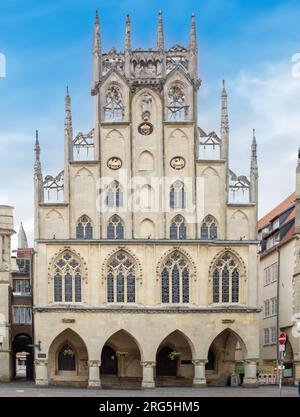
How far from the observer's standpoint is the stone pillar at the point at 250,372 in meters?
65.1

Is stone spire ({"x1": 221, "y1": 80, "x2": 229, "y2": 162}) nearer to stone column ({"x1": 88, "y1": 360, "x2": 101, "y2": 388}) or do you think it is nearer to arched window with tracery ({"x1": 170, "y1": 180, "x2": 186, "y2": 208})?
arched window with tracery ({"x1": 170, "y1": 180, "x2": 186, "y2": 208})

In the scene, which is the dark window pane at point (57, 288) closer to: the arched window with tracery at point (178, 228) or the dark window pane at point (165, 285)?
the dark window pane at point (165, 285)

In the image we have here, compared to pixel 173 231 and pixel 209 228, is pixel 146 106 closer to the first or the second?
pixel 173 231

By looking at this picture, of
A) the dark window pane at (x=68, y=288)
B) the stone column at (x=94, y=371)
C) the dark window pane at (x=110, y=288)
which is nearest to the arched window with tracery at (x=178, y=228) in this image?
the dark window pane at (x=110, y=288)

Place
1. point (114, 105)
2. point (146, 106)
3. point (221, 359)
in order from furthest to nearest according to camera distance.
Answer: point (221, 359) < point (114, 105) < point (146, 106)

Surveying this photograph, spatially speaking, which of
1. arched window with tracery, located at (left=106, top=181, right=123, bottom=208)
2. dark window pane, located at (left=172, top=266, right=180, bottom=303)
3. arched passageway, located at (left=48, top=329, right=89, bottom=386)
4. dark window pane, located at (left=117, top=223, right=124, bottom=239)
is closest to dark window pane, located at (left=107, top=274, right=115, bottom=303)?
dark window pane, located at (left=117, top=223, right=124, bottom=239)

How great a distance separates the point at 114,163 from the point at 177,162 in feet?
15.7

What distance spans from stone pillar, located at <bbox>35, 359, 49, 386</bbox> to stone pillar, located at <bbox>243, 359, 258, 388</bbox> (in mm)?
14609

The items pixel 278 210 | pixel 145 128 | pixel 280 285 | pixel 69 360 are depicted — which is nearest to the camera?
pixel 145 128

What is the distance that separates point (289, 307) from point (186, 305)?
10.6 m

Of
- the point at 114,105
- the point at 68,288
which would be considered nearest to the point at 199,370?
the point at 68,288

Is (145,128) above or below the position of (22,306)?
above

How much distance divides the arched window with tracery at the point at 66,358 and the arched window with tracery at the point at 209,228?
13.5 meters

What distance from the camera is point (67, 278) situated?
6569 cm
